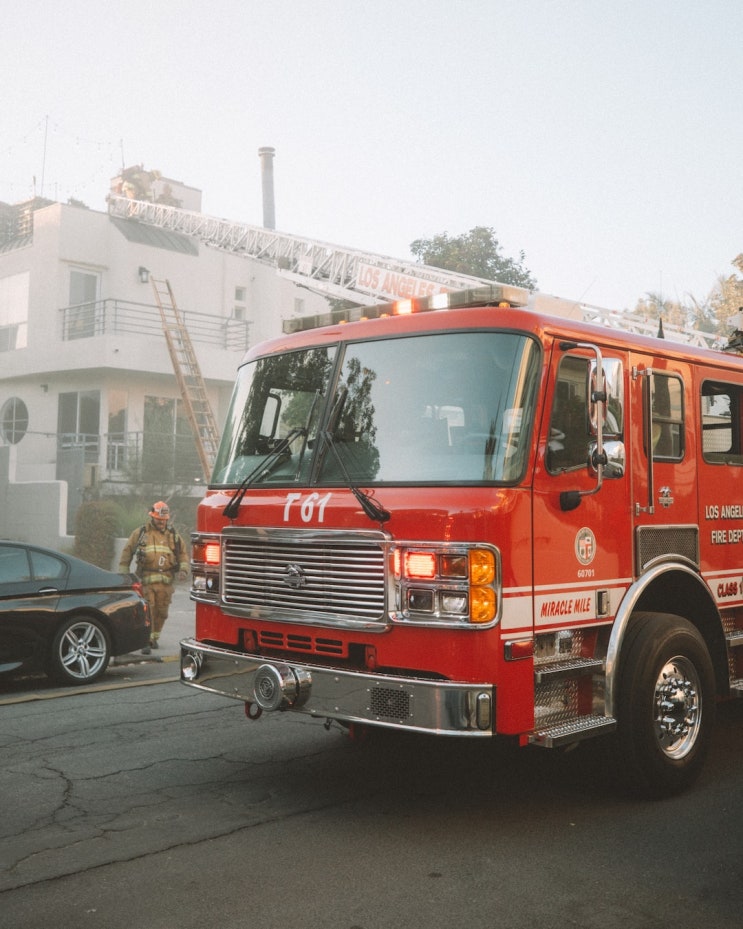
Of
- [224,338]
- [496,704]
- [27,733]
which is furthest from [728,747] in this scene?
[224,338]

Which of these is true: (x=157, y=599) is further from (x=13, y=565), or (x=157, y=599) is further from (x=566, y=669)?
(x=566, y=669)

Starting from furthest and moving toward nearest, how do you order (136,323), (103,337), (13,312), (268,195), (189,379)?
(268,195)
(13,312)
(136,323)
(189,379)
(103,337)

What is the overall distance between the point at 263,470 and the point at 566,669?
1984 millimetres

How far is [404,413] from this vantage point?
5.28m

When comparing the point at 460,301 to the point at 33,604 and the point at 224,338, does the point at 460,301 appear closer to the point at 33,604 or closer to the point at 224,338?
the point at 33,604

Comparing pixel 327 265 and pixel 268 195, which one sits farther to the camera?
pixel 268 195

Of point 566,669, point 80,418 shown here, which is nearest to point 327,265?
point 80,418

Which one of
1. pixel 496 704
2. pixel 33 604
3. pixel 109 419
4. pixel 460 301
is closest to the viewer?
pixel 496 704

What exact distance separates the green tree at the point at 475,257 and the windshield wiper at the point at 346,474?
26.4 m

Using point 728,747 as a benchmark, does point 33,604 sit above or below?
above

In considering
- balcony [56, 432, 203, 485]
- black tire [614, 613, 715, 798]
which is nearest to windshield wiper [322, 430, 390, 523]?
black tire [614, 613, 715, 798]

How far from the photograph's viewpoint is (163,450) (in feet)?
71.2

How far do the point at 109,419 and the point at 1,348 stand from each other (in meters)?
4.63

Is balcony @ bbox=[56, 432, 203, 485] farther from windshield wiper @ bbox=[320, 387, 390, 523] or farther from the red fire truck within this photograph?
windshield wiper @ bbox=[320, 387, 390, 523]
